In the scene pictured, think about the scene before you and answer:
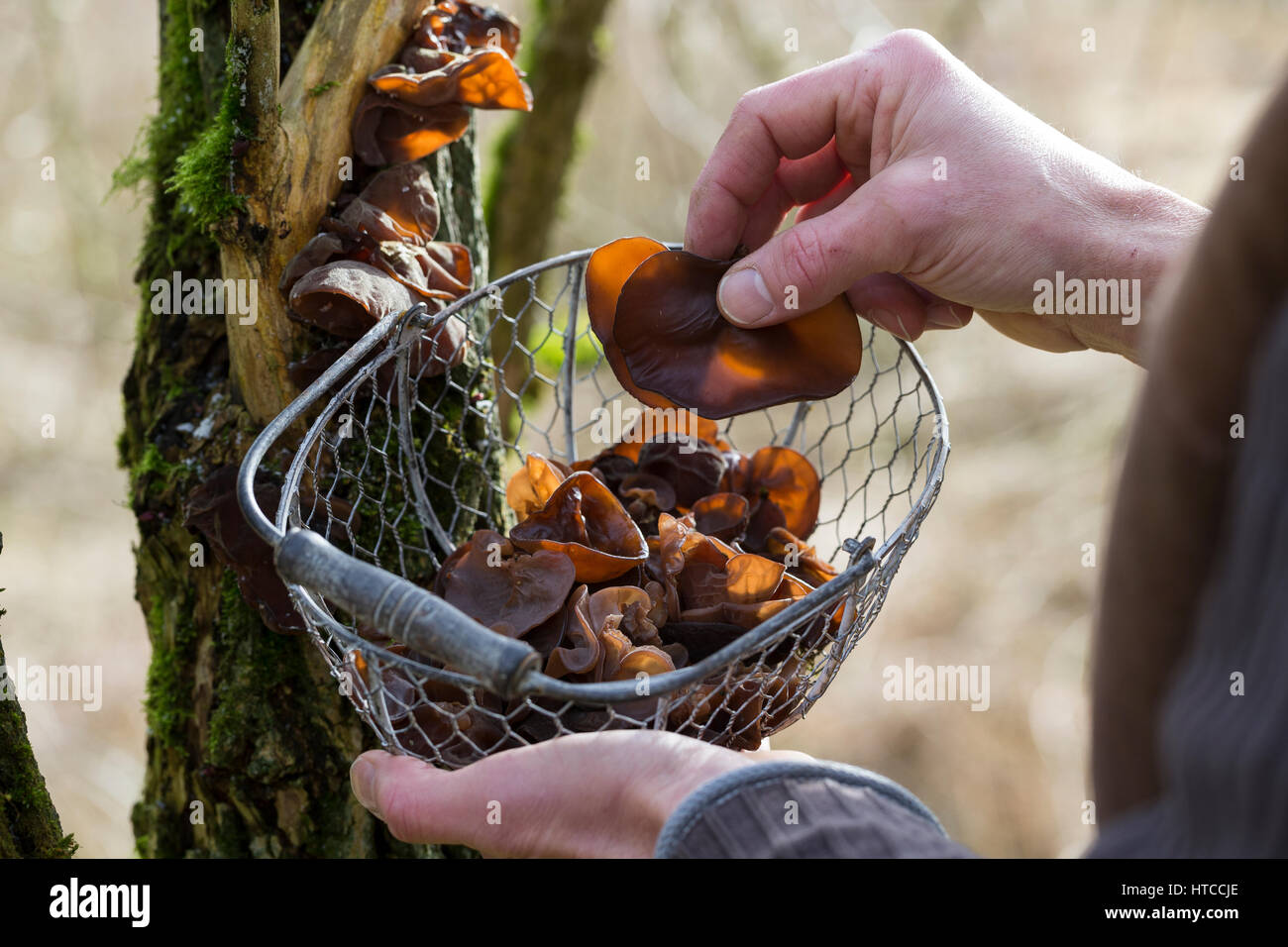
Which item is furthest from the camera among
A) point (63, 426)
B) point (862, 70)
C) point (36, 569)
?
point (63, 426)

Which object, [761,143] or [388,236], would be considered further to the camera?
[761,143]

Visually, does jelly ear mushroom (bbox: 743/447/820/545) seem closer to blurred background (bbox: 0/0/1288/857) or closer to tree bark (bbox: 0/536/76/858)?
tree bark (bbox: 0/536/76/858)

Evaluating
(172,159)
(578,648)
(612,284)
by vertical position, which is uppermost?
(172,159)

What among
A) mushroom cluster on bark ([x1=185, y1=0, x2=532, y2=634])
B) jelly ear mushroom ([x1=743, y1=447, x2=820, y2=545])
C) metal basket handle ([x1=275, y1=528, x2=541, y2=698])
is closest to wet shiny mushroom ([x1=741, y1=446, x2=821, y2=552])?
jelly ear mushroom ([x1=743, y1=447, x2=820, y2=545])

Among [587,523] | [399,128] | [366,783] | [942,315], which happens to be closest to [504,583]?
[587,523]

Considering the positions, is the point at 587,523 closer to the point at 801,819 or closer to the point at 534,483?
the point at 534,483

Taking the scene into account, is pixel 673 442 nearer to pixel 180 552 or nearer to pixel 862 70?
pixel 862 70
